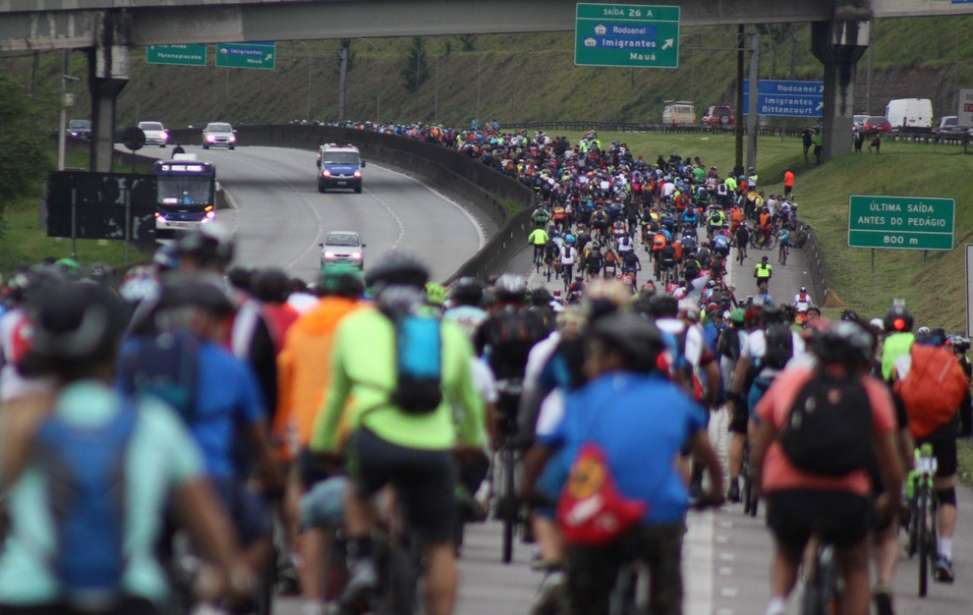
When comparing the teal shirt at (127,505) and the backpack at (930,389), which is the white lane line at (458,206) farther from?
the teal shirt at (127,505)

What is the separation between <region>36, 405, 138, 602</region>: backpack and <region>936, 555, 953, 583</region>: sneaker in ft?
31.4

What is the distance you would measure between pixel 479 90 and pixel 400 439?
13273 cm

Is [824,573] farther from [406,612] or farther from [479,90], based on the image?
[479,90]

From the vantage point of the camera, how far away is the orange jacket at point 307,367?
9.94 meters

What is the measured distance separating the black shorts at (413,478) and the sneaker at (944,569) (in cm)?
612

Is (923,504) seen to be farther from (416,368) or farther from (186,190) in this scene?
(186,190)

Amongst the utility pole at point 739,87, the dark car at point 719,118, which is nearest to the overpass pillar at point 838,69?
the utility pole at point 739,87

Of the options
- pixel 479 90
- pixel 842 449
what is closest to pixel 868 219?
pixel 842 449

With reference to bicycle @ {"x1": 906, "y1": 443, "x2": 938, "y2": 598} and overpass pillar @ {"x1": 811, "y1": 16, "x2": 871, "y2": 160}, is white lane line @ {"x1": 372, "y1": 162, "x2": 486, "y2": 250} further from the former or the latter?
bicycle @ {"x1": 906, "y1": 443, "x2": 938, "y2": 598}

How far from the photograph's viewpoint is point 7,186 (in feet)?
205

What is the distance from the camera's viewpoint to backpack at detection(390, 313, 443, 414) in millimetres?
8500

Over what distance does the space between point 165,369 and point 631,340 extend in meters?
1.57

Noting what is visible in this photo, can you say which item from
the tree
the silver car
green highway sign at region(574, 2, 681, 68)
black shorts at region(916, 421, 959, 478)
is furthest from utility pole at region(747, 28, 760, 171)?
the tree

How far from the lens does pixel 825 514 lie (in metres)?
8.90
